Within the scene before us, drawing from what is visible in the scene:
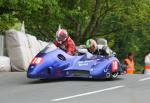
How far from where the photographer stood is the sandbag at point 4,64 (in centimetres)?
2033

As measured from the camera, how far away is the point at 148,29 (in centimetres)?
4006

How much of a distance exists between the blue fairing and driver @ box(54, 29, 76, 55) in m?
0.29

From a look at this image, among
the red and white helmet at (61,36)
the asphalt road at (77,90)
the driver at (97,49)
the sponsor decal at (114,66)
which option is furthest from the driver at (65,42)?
the sponsor decal at (114,66)

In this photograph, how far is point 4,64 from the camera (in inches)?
806

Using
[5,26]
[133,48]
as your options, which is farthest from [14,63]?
[133,48]

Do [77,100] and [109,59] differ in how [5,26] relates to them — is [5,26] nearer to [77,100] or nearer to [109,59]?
[109,59]

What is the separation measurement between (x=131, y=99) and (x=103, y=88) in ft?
7.07

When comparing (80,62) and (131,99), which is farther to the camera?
(80,62)

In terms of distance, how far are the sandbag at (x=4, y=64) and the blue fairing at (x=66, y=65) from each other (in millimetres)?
4925

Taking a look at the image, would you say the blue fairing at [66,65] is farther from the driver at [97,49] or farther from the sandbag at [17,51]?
the sandbag at [17,51]

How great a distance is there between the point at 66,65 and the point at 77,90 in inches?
76.6

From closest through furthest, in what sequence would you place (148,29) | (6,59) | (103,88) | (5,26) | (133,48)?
(103,88) → (6,59) → (5,26) → (148,29) → (133,48)

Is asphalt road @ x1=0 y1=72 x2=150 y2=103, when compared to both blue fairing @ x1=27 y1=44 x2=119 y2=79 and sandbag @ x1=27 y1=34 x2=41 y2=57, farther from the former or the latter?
sandbag @ x1=27 y1=34 x2=41 y2=57

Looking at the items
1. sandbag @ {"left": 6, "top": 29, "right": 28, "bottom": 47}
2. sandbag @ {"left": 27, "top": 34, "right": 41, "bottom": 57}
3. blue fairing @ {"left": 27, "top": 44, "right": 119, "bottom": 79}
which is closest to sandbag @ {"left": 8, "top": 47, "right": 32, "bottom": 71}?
sandbag @ {"left": 6, "top": 29, "right": 28, "bottom": 47}
